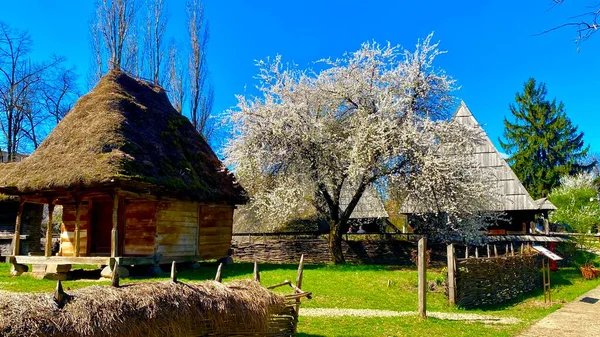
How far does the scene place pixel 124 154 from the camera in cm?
1350

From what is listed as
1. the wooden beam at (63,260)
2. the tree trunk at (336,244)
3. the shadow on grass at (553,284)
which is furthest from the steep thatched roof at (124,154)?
the shadow on grass at (553,284)

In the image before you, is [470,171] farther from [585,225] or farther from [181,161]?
[585,225]

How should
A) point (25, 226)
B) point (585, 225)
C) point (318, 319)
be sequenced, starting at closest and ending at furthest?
point (318, 319), point (25, 226), point (585, 225)

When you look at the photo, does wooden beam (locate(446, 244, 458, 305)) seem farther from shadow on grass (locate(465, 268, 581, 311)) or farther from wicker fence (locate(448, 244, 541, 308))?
shadow on grass (locate(465, 268, 581, 311))

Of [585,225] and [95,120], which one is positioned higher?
[95,120]

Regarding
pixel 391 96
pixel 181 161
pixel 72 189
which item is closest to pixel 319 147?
pixel 391 96

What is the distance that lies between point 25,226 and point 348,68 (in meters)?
15.8

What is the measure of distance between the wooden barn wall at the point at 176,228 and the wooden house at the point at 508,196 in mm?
9679

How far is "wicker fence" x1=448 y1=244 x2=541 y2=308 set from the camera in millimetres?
11305

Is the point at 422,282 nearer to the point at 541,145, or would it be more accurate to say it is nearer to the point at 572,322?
the point at 572,322

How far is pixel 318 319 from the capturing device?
9008 millimetres

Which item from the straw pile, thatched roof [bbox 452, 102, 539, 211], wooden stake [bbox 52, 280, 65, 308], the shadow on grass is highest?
thatched roof [bbox 452, 102, 539, 211]

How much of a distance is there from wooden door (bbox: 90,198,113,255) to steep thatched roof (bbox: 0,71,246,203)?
9.13 feet

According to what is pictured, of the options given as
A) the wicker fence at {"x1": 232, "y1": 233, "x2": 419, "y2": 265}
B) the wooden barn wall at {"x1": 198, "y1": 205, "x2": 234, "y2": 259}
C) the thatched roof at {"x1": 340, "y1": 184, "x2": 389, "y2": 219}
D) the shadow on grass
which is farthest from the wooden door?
the shadow on grass
